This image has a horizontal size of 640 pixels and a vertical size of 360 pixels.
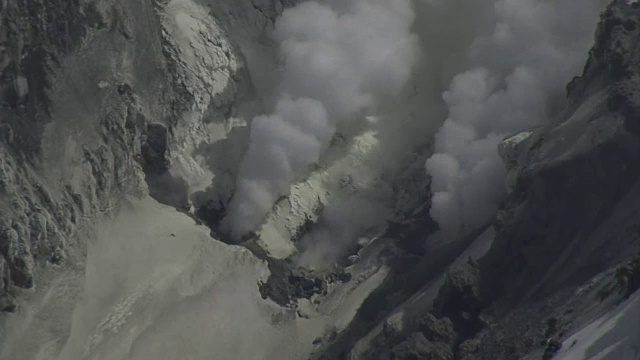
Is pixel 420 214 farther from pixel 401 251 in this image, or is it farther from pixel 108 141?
pixel 108 141

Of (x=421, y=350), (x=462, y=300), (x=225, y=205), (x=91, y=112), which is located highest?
(x=462, y=300)

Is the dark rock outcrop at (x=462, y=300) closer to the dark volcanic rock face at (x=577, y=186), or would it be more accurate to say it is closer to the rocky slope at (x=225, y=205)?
the rocky slope at (x=225, y=205)

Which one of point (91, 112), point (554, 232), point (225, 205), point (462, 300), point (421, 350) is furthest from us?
point (225, 205)

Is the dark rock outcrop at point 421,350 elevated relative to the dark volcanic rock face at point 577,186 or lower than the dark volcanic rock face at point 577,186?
lower

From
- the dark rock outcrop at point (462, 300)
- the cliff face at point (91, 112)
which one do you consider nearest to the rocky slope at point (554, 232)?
the dark rock outcrop at point (462, 300)

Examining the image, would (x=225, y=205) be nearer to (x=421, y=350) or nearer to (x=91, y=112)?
(x=91, y=112)

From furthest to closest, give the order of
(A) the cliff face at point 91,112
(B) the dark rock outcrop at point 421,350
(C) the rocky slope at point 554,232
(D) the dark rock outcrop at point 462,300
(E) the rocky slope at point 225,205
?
(A) the cliff face at point 91,112
(D) the dark rock outcrop at point 462,300
(E) the rocky slope at point 225,205
(B) the dark rock outcrop at point 421,350
(C) the rocky slope at point 554,232

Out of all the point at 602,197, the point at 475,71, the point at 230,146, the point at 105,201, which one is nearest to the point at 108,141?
the point at 105,201

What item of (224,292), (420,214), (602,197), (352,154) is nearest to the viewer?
(602,197)

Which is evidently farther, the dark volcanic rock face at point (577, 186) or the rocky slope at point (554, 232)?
the dark volcanic rock face at point (577, 186)

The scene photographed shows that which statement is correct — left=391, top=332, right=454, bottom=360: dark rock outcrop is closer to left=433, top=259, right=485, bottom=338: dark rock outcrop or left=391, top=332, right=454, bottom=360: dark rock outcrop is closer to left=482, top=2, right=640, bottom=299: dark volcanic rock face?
left=433, top=259, right=485, bottom=338: dark rock outcrop

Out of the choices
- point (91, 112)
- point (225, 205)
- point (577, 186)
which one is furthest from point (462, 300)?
point (91, 112)
